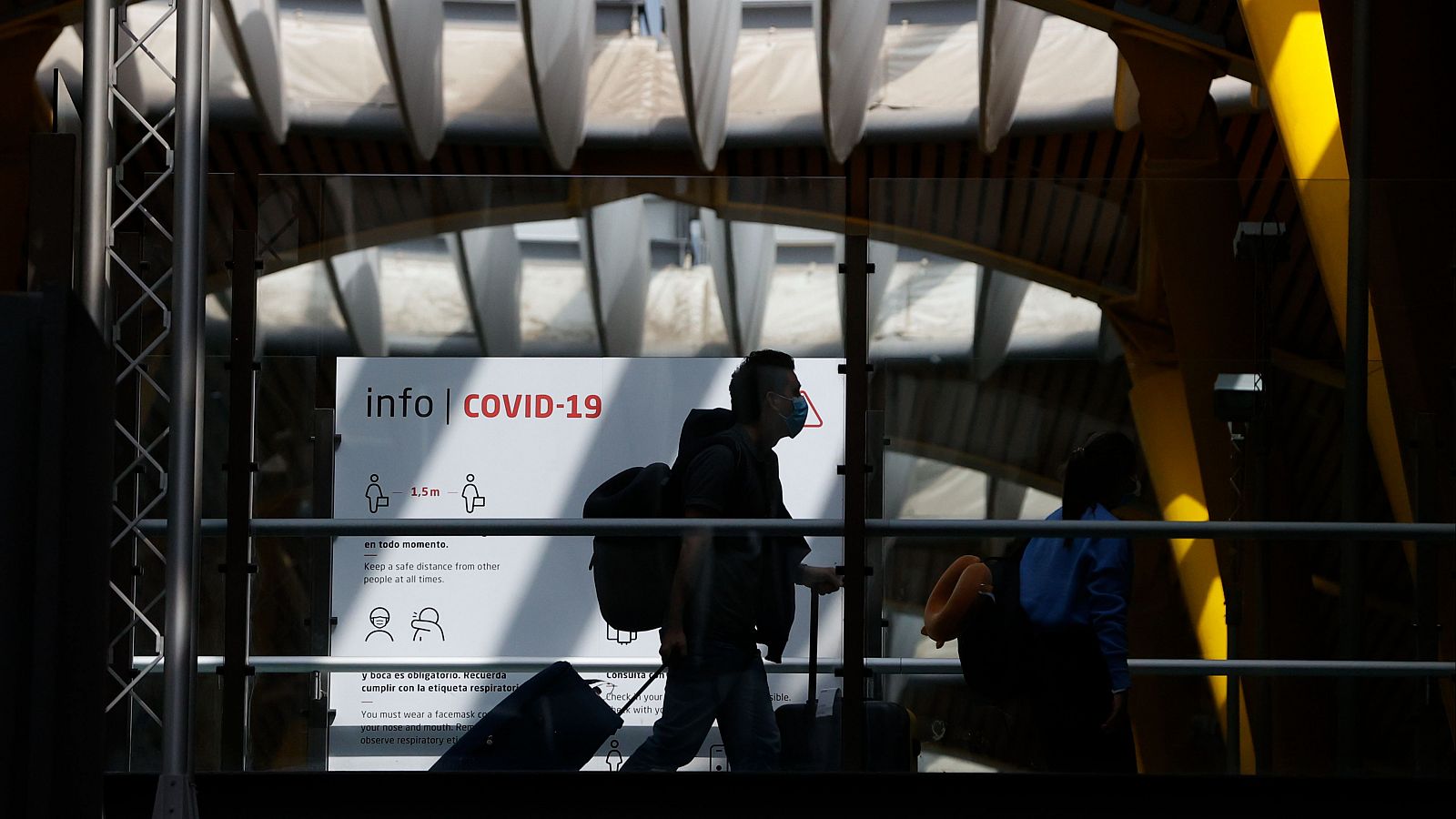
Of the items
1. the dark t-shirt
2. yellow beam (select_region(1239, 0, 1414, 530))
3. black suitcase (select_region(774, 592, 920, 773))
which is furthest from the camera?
yellow beam (select_region(1239, 0, 1414, 530))

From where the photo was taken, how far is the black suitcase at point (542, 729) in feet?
19.0

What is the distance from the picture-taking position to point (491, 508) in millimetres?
5969

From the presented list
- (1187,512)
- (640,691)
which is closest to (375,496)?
(640,691)

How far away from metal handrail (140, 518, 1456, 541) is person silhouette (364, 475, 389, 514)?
0.05 metres

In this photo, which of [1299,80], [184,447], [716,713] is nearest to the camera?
[184,447]

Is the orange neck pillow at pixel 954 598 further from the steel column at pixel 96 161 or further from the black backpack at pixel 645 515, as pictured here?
the steel column at pixel 96 161

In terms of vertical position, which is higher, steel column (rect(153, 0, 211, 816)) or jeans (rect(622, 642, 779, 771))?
steel column (rect(153, 0, 211, 816))

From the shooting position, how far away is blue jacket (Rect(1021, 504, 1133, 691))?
5891mm

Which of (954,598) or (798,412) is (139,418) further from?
(954,598)

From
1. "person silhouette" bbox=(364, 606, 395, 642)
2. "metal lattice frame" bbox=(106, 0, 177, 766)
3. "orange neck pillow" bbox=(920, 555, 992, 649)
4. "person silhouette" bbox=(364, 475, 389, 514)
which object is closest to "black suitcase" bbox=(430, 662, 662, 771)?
"person silhouette" bbox=(364, 606, 395, 642)

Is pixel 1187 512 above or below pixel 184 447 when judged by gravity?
below

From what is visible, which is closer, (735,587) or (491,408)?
(735,587)

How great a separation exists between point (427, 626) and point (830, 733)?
1.53 m

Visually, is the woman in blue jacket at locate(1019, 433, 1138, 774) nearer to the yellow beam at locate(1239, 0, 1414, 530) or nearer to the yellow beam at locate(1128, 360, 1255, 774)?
the yellow beam at locate(1128, 360, 1255, 774)
